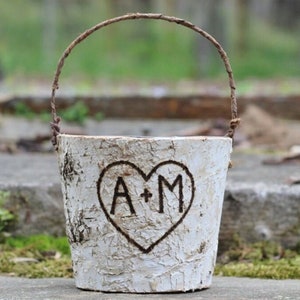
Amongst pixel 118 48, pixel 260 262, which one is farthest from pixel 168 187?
pixel 118 48

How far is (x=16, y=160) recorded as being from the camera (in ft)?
15.5

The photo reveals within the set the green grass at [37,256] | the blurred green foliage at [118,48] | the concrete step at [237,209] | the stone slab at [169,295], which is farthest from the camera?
the blurred green foliage at [118,48]

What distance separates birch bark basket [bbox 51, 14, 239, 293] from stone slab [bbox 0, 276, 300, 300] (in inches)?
1.8

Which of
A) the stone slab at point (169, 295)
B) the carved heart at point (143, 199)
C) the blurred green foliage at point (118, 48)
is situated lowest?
the stone slab at point (169, 295)

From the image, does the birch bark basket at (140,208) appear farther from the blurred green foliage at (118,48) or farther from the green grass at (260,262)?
the blurred green foliage at (118,48)

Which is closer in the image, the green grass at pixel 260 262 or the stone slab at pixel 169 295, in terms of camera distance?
the stone slab at pixel 169 295

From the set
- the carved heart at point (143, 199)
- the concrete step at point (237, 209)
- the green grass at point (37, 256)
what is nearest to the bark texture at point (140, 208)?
the carved heart at point (143, 199)

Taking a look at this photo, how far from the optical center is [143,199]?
2.71m

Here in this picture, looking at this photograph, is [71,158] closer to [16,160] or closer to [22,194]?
[22,194]

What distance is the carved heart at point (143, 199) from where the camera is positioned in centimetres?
271

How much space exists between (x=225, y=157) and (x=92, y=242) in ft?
1.47

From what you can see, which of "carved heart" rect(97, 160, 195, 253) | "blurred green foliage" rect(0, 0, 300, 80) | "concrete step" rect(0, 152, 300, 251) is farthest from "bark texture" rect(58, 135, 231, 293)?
"blurred green foliage" rect(0, 0, 300, 80)

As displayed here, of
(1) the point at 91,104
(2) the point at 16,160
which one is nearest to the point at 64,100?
(1) the point at 91,104

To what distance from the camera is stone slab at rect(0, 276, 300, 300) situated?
8.70 feet
